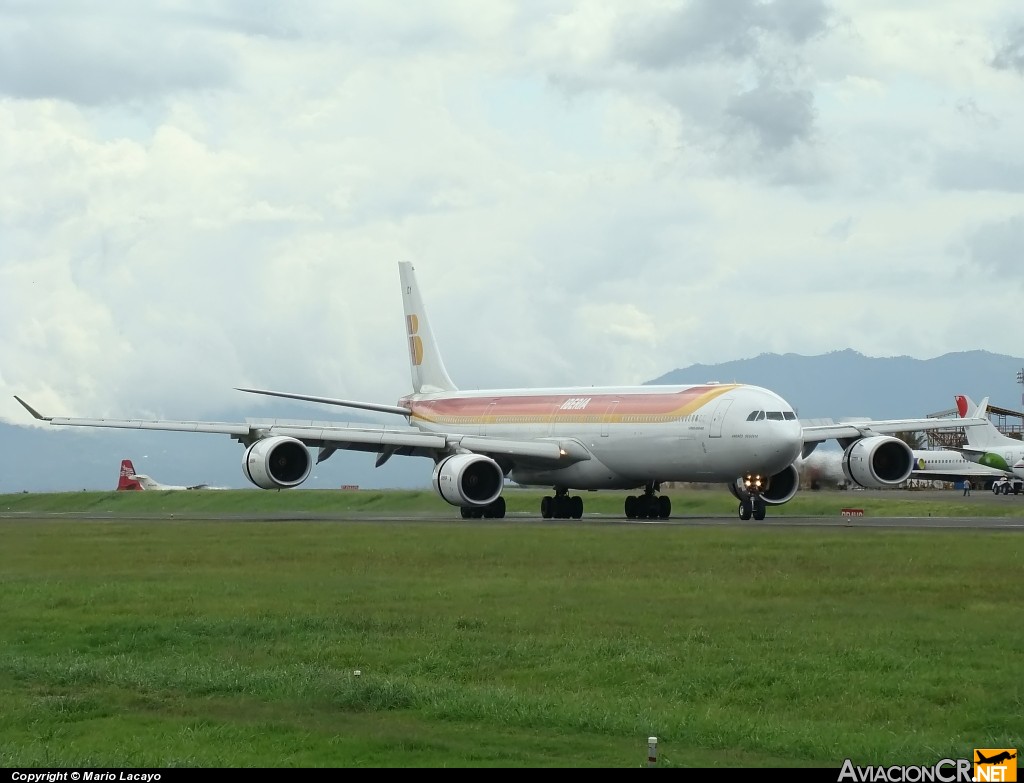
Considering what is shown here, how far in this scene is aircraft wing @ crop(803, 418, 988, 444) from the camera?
51.9 metres

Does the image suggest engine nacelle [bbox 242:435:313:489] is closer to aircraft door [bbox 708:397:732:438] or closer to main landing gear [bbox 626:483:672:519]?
main landing gear [bbox 626:483:672:519]

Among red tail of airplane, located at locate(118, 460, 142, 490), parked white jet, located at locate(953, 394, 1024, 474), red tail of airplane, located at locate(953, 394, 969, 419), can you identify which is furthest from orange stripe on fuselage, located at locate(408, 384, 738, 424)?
red tail of airplane, located at locate(953, 394, 969, 419)

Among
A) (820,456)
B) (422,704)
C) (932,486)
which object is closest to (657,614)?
(422,704)

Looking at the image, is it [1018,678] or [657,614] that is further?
[657,614]

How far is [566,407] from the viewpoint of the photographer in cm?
5403

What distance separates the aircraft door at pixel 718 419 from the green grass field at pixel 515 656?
14692mm

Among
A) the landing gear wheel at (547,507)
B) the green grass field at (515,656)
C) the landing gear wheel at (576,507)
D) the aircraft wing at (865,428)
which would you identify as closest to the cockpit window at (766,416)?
the aircraft wing at (865,428)

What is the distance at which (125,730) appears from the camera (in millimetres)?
13617

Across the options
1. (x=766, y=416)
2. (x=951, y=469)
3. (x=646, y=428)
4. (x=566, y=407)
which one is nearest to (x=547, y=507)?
(x=566, y=407)

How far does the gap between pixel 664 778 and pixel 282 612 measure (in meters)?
11.7

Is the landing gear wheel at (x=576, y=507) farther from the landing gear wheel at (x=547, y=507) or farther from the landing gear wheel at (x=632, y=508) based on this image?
the landing gear wheel at (x=632, y=508)

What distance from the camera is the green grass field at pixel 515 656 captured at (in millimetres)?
12953

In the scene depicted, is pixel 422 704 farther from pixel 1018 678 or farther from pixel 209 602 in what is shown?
pixel 209 602

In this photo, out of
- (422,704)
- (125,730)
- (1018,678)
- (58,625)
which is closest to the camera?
(125,730)
